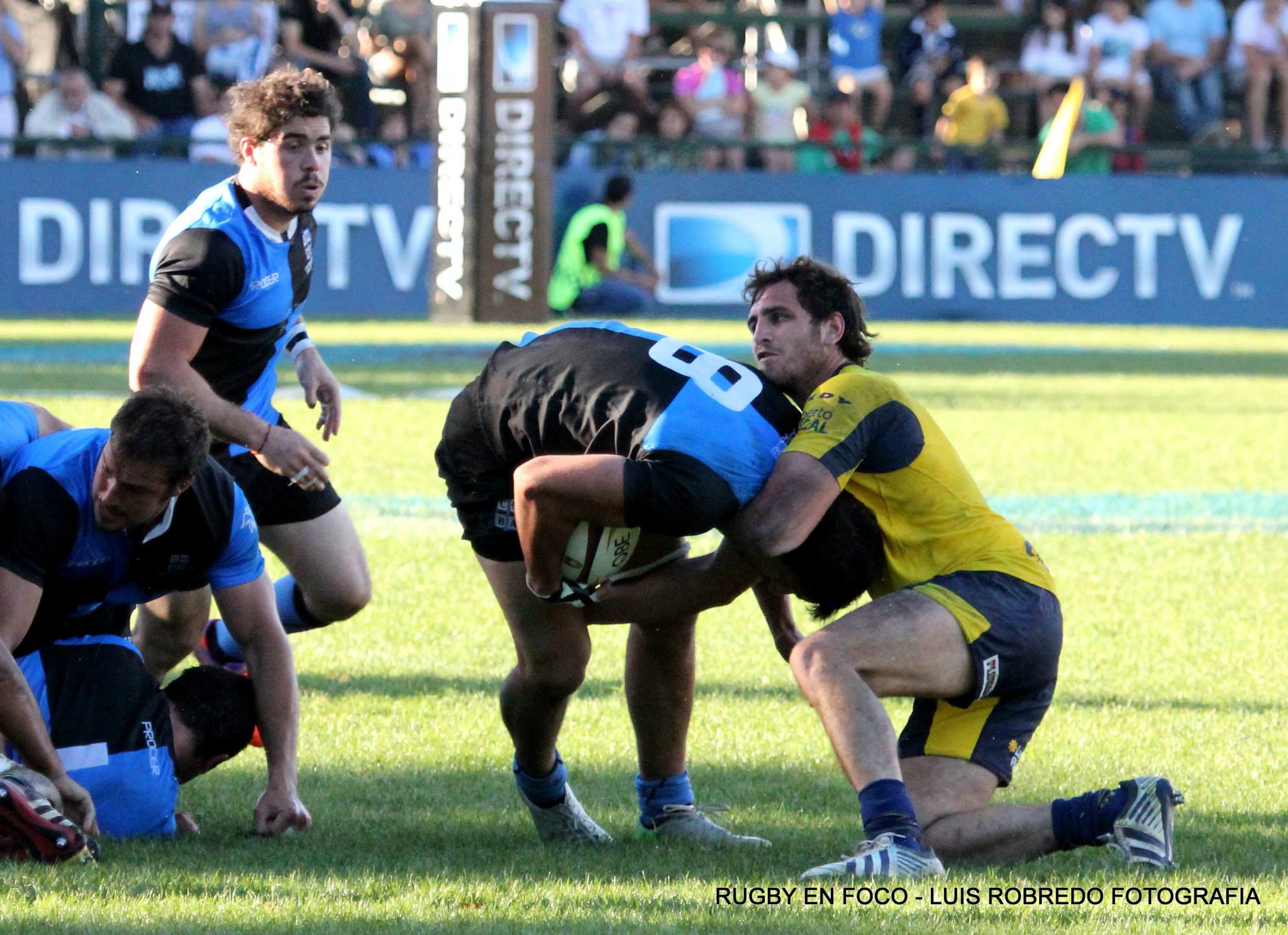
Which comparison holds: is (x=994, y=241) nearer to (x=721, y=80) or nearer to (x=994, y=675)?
(x=721, y=80)

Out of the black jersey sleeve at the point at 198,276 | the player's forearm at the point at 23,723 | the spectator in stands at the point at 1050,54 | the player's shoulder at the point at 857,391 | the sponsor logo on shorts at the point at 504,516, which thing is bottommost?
the player's forearm at the point at 23,723

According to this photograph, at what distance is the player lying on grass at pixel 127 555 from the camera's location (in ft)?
15.1

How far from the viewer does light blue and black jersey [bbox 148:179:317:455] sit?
18.2 feet

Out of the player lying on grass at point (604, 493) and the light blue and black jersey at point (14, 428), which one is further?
the light blue and black jersey at point (14, 428)

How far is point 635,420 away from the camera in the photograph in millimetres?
4754

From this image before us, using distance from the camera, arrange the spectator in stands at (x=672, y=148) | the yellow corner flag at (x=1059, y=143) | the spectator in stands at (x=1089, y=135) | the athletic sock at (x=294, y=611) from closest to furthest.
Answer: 1. the athletic sock at (x=294, y=611)
2. the spectator in stands at (x=672, y=148)
3. the yellow corner flag at (x=1059, y=143)
4. the spectator in stands at (x=1089, y=135)

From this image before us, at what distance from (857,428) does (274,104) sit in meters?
2.03

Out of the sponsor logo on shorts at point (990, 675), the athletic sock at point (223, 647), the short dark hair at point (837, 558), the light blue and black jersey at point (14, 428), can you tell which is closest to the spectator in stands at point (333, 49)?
the athletic sock at point (223, 647)

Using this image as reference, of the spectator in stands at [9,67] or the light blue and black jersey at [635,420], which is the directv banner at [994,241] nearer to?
the spectator in stands at [9,67]

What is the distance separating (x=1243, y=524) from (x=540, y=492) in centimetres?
662

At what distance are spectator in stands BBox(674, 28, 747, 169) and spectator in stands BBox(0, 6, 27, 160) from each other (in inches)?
291

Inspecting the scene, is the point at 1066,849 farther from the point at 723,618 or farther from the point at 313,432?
the point at 313,432

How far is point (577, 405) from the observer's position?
4840mm

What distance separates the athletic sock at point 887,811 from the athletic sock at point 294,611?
2322 mm
